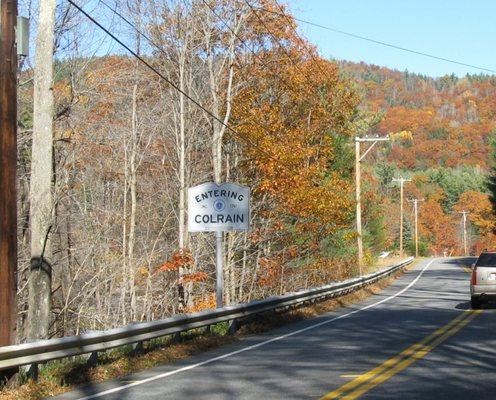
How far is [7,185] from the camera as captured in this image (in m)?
10.8

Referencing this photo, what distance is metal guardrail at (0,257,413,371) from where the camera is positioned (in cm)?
1019

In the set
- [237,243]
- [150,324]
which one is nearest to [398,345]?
[150,324]

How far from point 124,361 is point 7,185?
12.1 feet

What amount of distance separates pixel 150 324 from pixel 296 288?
876 inches

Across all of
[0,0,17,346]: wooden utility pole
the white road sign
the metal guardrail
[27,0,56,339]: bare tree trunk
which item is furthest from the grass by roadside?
the white road sign

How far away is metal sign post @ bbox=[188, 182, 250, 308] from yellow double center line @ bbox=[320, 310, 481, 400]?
6.01 m

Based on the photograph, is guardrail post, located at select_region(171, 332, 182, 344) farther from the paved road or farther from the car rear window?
the car rear window

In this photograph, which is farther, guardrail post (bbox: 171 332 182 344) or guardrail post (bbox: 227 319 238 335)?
guardrail post (bbox: 227 319 238 335)

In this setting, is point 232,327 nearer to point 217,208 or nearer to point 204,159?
point 217,208

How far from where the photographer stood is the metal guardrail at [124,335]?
33.4ft

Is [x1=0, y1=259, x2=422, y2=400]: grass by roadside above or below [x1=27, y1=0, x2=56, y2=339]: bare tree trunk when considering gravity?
below

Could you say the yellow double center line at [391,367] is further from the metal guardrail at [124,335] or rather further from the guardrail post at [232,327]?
the guardrail post at [232,327]

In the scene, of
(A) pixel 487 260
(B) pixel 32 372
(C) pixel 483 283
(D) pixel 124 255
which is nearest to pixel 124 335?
(B) pixel 32 372

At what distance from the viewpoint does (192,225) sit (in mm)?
20703
